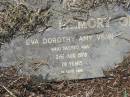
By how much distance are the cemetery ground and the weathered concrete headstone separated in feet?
0.21

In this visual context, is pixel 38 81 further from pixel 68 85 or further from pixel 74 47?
pixel 74 47

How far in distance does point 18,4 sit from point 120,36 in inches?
41.1

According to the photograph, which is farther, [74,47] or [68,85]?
[68,85]

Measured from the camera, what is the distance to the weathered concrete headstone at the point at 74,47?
4.05 meters

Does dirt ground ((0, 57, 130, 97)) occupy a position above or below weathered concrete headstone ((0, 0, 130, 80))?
below

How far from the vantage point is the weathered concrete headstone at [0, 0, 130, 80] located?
405cm

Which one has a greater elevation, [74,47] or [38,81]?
[74,47]

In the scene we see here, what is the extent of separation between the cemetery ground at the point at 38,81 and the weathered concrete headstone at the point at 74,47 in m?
0.07

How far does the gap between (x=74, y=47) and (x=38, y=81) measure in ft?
1.56

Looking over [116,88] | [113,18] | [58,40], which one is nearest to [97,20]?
[113,18]

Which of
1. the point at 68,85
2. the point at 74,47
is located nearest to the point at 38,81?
the point at 68,85

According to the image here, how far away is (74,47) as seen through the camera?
417 cm

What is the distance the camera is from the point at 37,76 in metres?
4.20

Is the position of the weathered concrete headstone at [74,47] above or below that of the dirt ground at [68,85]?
above
